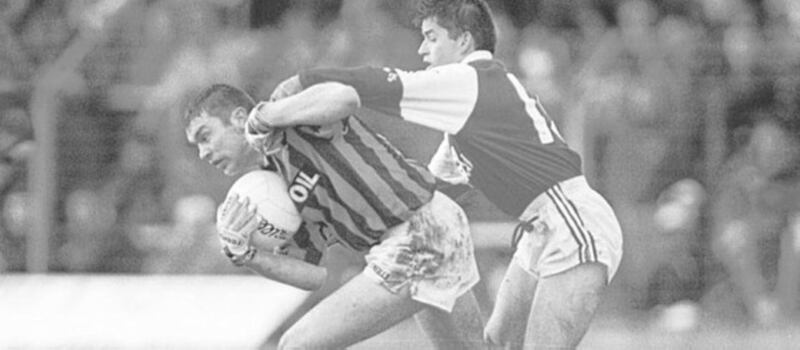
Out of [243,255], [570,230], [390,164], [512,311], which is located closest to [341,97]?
[390,164]

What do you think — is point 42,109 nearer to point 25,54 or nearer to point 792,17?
point 25,54

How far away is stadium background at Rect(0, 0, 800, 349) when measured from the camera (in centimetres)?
1183

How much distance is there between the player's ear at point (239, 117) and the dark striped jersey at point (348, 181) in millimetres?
180

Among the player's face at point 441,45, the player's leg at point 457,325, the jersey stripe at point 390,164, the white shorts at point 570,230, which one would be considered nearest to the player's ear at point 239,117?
the jersey stripe at point 390,164

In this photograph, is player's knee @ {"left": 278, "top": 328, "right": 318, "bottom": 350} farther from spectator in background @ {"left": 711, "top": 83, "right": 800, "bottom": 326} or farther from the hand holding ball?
spectator in background @ {"left": 711, "top": 83, "right": 800, "bottom": 326}

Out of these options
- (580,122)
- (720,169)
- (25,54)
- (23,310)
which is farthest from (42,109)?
(720,169)

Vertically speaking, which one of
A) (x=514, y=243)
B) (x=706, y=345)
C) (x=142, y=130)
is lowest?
(x=706, y=345)

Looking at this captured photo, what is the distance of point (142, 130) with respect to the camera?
39.5 feet

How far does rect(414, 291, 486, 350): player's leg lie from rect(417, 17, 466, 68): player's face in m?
0.91

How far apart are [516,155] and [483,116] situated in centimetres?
21

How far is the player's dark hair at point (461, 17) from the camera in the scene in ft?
24.1

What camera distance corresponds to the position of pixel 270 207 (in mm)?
7078

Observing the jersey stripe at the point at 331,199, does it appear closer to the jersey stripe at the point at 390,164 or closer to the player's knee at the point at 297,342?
the jersey stripe at the point at 390,164

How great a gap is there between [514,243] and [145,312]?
3469mm
